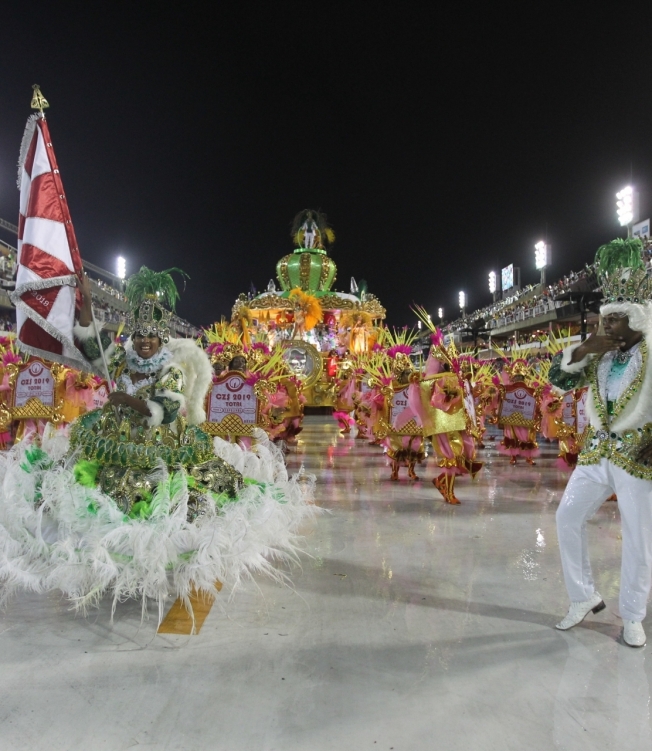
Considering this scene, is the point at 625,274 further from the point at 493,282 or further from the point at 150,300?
the point at 493,282

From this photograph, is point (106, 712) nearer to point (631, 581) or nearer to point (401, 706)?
point (401, 706)

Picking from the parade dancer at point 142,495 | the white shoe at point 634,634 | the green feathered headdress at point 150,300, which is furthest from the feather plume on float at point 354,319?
the white shoe at point 634,634

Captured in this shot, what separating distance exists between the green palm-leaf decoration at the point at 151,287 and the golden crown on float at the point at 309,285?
557 inches

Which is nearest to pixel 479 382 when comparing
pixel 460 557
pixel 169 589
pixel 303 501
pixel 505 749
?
pixel 460 557

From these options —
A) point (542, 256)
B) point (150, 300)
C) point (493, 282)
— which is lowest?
point (150, 300)

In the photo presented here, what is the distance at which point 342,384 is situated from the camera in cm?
1552

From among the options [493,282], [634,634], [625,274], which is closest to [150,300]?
[625,274]

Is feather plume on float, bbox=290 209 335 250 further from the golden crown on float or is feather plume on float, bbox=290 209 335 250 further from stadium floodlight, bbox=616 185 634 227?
stadium floodlight, bbox=616 185 634 227

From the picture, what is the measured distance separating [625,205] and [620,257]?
21055 millimetres

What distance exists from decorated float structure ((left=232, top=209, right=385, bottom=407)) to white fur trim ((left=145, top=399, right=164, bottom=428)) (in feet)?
43.9

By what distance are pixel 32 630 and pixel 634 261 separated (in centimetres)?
362

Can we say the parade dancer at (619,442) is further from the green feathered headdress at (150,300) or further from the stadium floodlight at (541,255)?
the stadium floodlight at (541,255)

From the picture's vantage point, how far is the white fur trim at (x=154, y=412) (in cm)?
333

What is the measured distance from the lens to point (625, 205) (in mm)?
21094
